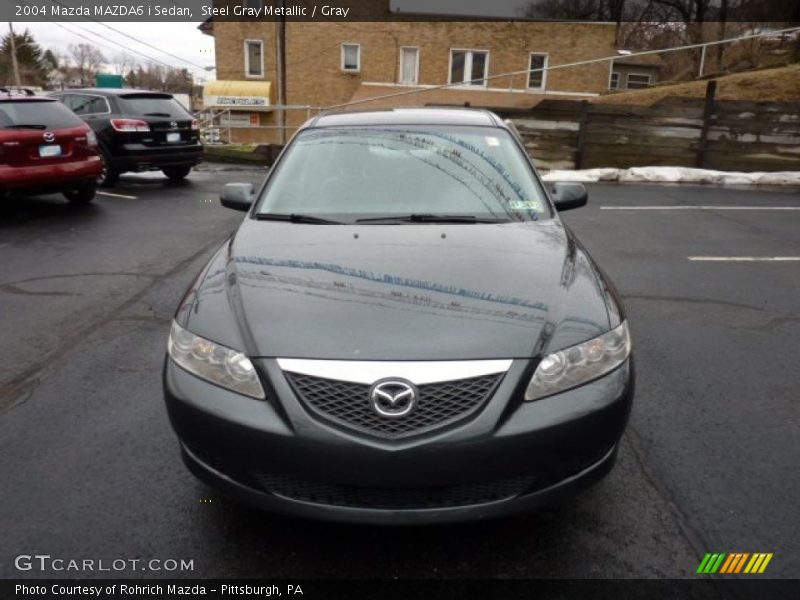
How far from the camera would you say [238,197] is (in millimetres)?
3990

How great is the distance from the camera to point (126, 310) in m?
5.26

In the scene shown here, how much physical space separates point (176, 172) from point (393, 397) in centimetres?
1181

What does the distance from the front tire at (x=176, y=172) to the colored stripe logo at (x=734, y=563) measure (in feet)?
38.8

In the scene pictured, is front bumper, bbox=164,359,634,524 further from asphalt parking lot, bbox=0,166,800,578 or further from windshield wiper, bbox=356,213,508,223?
windshield wiper, bbox=356,213,508,223

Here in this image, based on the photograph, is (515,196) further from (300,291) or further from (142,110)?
(142,110)

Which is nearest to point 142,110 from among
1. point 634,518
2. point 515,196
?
point 515,196

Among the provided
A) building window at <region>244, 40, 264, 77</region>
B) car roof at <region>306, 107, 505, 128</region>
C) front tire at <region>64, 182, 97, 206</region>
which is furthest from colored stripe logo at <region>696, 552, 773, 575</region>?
building window at <region>244, 40, 264, 77</region>

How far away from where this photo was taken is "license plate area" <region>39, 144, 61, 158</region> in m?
8.50

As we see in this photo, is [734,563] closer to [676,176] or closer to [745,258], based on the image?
[745,258]

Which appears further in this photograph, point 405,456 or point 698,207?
point 698,207

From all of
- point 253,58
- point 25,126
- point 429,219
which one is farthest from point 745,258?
point 253,58

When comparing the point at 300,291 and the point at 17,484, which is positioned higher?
the point at 300,291

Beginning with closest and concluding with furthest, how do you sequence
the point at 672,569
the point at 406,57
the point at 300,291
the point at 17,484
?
1. the point at 672,569
2. the point at 300,291
3. the point at 17,484
4. the point at 406,57

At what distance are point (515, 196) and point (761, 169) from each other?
13216 mm
